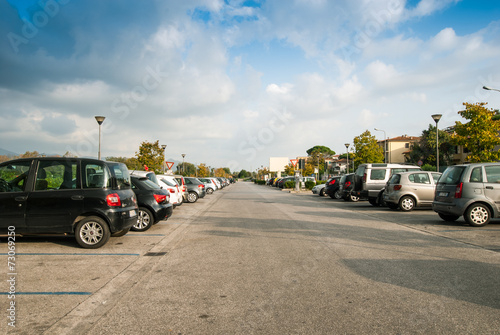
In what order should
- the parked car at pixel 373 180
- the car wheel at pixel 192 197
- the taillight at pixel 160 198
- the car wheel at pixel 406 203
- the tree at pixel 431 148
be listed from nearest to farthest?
the taillight at pixel 160 198
the car wheel at pixel 406 203
the parked car at pixel 373 180
the car wheel at pixel 192 197
the tree at pixel 431 148

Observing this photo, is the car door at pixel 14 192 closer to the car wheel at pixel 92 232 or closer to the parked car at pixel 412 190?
the car wheel at pixel 92 232

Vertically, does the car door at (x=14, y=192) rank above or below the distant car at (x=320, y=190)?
above

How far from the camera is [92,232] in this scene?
24.7 feet

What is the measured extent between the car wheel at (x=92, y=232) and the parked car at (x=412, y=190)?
1161cm

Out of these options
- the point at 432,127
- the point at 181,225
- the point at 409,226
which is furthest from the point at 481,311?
the point at 432,127

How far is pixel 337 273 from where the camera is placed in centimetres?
555

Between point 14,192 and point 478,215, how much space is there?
1149 centimetres

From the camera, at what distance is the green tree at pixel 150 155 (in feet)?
139

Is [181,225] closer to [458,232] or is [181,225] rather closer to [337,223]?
[337,223]

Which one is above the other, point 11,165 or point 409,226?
point 11,165

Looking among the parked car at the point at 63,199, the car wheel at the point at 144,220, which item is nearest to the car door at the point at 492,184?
the car wheel at the point at 144,220

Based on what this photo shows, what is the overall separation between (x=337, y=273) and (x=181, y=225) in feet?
23.3

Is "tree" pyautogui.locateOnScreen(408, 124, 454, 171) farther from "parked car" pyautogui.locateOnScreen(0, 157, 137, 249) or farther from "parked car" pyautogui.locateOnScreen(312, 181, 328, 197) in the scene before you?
"parked car" pyautogui.locateOnScreen(0, 157, 137, 249)

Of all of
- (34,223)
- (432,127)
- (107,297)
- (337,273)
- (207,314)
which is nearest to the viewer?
(207,314)
